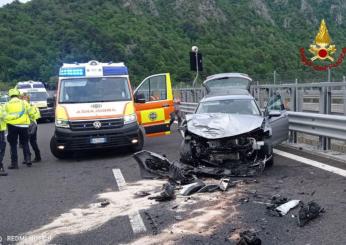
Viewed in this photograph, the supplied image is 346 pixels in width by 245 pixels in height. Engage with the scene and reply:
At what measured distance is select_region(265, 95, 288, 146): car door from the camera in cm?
954

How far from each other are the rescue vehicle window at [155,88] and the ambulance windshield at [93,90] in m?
0.95

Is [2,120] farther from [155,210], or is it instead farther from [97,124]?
[155,210]

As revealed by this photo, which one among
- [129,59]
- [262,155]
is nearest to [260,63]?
[129,59]

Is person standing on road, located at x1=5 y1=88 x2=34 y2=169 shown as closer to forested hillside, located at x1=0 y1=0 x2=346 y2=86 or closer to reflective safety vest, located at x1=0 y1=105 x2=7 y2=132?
reflective safety vest, located at x1=0 y1=105 x2=7 y2=132

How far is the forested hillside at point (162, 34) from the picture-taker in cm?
5506

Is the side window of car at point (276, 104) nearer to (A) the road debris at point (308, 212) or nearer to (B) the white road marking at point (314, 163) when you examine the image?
(B) the white road marking at point (314, 163)

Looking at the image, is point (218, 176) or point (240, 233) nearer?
point (240, 233)

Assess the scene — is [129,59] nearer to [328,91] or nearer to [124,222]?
[328,91]

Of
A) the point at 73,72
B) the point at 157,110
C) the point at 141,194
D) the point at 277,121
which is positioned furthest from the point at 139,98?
the point at 141,194

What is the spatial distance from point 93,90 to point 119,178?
395 cm

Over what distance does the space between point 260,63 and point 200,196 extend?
5760 centimetres

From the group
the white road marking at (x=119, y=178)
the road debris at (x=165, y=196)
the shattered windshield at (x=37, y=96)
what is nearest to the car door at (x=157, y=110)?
the white road marking at (x=119, y=178)

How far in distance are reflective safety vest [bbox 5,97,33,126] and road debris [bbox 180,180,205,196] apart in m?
4.92

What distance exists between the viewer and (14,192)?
788cm
